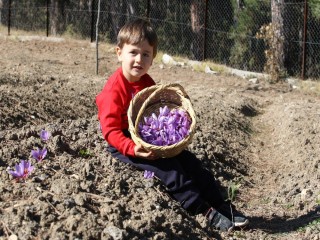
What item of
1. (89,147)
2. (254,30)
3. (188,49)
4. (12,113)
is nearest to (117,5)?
(188,49)

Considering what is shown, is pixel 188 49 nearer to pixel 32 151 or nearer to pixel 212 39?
pixel 212 39

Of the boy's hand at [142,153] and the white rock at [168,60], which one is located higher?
the boy's hand at [142,153]

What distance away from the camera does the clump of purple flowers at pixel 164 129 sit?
451 cm

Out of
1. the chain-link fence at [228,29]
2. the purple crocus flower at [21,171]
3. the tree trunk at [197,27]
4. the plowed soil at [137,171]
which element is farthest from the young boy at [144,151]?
the tree trunk at [197,27]

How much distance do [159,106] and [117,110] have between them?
1.15ft

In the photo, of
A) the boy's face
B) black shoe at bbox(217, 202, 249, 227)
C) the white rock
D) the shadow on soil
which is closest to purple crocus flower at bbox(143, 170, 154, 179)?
black shoe at bbox(217, 202, 249, 227)

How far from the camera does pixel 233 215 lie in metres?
4.71

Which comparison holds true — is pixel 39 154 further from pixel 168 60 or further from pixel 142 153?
pixel 168 60

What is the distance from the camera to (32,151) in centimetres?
463

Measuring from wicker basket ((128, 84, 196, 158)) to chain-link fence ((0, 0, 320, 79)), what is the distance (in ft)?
32.6

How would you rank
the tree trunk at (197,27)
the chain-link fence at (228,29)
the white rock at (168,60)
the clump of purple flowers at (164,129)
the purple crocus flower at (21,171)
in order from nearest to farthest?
the purple crocus flower at (21,171)
the clump of purple flowers at (164,129)
the chain-link fence at (228,29)
the white rock at (168,60)
the tree trunk at (197,27)

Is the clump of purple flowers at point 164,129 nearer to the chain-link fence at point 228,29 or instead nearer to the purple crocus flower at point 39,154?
the purple crocus flower at point 39,154

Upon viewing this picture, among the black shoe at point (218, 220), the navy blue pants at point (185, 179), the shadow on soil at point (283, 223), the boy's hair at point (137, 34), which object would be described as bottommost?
the shadow on soil at point (283, 223)

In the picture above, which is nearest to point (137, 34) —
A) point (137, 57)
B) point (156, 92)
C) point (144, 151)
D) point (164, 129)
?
point (137, 57)
